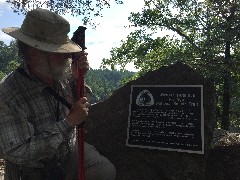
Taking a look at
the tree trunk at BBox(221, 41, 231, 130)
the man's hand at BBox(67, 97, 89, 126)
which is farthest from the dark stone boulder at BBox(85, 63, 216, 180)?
the tree trunk at BBox(221, 41, 231, 130)

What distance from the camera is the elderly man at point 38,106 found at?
370 cm

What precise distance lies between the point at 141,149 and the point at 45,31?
2982 mm

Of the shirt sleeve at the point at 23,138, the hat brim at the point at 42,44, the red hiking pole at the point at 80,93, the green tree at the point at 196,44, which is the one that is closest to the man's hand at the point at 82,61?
the red hiking pole at the point at 80,93

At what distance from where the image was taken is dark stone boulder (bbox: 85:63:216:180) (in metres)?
5.60

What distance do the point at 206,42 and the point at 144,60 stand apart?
4060 millimetres

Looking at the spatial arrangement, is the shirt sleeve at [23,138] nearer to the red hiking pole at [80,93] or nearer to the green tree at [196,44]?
the red hiking pole at [80,93]

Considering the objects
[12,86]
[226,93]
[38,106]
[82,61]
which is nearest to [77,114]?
[38,106]

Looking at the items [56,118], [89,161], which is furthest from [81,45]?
[89,161]

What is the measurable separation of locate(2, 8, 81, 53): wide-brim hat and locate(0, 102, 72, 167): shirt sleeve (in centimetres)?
82

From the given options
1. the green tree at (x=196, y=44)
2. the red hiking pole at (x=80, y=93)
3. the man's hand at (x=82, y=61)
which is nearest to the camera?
the red hiking pole at (x=80, y=93)

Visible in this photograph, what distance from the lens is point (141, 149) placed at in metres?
5.97

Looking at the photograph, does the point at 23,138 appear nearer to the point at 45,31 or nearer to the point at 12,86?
the point at 12,86

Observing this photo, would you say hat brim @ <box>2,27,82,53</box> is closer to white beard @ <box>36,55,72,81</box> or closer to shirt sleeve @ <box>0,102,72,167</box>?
white beard @ <box>36,55,72,81</box>

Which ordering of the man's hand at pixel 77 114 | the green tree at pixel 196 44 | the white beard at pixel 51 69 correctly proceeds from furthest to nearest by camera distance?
the green tree at pixel 196 44 → the white beard at pixel 51 69 → the man's hand at pixel 77 114
